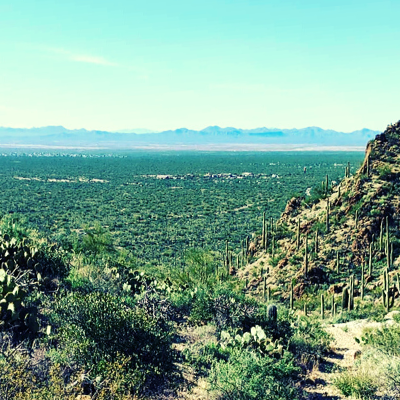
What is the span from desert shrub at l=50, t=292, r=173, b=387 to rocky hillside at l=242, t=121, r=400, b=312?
12.1 meters

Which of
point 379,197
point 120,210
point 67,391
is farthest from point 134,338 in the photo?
point 120,210

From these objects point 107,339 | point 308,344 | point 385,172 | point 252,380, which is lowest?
point 308,344

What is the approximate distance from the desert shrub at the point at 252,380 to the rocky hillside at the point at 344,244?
10864 mm

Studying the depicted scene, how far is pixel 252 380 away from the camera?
8.57m

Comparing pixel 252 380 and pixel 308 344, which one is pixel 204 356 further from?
pixel 308 344

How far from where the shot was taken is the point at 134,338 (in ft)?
32.0

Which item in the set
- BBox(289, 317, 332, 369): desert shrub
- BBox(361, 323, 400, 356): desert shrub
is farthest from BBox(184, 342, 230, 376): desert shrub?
BBox(361, 323, 400, 356): desert shrub

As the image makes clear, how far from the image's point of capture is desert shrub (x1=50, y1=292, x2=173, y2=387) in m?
9.09

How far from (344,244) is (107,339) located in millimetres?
16575

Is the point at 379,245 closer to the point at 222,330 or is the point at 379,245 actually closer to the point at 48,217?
the point at 222,330

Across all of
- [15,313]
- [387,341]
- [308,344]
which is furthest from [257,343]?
[15,313]

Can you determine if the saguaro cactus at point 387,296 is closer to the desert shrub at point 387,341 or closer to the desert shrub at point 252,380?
the desert shrub at point 387,341

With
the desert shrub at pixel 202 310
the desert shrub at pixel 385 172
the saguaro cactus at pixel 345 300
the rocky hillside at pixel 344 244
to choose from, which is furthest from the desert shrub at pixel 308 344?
the desert shrub at pixel 385 172

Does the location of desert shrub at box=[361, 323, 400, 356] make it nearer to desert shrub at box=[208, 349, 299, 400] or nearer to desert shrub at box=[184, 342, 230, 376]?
desert shrub at box=[208, 349, 299, 400]
